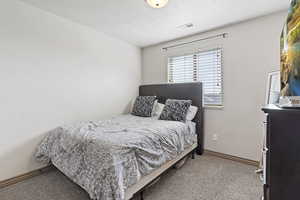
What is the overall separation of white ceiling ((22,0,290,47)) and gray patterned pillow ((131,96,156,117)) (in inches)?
54.3

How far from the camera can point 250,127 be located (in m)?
2.52

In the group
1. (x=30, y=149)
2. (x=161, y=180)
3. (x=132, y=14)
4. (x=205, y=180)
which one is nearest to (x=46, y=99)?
(x=30, y=149)

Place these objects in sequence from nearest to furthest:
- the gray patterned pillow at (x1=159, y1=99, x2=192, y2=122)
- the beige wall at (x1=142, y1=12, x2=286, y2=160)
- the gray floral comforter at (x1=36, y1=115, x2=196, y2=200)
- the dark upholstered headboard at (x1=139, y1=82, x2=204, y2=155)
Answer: the gray floral comforter at (x1=36, y1=115, x2=196, y2=200) < the beige wall at (x1=142, y1=12, x2=286, y2=160) < the gray patterned pillow at (x1=159, y1=99, x2=192, y2=122) < the dark upholstered headboard at (x1=139, y1=82, x2=204, y2=155)

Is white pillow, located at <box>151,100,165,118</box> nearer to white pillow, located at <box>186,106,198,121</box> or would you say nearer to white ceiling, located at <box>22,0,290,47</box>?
white pillow, located at <box>186,106,198,121</box>

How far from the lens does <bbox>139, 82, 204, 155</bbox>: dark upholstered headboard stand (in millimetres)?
2879

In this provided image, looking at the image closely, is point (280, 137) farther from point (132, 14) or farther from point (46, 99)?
point (46, 99)

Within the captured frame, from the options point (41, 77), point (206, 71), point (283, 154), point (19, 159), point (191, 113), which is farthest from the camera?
point (206, 71)

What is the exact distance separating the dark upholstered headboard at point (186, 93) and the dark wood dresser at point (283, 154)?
2042 mm

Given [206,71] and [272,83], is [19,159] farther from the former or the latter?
[272,83]

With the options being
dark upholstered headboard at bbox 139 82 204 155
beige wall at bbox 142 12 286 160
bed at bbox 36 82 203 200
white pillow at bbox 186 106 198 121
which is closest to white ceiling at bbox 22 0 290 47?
beige wall at bbox 142 12 286 160

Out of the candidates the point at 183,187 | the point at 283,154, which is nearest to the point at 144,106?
the point at 183,187

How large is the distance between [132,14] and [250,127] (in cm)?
265

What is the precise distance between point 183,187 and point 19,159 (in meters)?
2.25

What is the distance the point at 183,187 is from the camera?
6.28 feet
